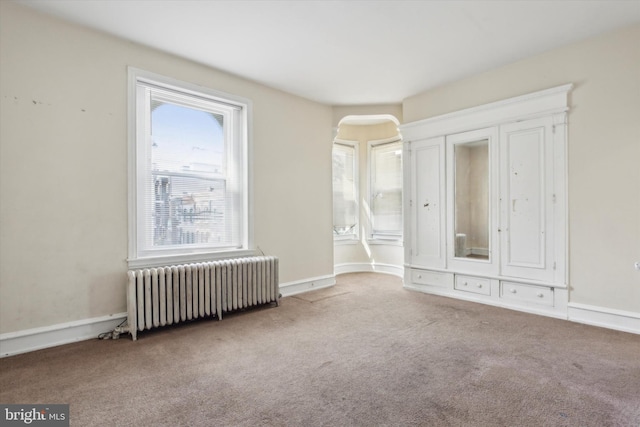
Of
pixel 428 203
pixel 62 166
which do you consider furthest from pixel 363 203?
pixel 62 166

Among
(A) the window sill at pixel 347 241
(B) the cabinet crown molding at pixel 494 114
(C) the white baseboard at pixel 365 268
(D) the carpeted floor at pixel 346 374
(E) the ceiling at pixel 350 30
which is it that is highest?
(E) the ceiling at pixel 350 30

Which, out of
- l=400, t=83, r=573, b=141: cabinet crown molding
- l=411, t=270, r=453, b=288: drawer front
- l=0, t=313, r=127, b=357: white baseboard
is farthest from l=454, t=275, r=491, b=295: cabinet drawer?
l=0, t=313, r=127, b=357: white baseboard

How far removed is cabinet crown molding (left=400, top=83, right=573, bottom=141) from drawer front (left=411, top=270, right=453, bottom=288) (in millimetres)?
2010

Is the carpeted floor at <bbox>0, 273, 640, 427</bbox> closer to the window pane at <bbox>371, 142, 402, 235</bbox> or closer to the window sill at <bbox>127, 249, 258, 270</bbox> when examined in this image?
the window sill at <bbox>127, 249, 258, 270</bbox>

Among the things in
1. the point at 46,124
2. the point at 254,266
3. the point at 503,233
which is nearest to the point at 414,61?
the point at 503,233

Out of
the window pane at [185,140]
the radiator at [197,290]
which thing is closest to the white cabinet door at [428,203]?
the radiator at [197,290]

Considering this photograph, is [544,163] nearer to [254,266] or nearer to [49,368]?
[254,266]

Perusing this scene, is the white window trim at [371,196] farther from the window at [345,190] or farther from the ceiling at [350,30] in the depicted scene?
the ceiling at [350,30]

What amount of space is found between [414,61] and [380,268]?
3929mm

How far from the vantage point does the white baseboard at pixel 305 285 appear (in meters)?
4.77

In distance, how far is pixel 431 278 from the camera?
491 centimetres

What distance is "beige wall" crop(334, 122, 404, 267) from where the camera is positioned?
6.61 metres

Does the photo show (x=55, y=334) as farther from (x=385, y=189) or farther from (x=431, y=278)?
(x=385, y=189)

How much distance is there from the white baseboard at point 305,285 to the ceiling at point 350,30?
285 centimetres
